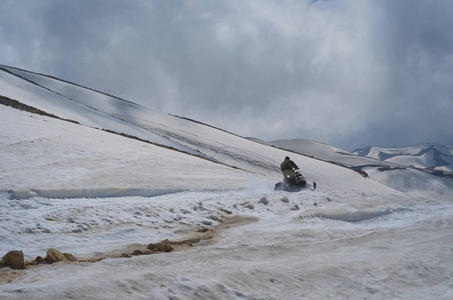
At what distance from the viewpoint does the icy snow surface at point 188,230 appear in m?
5.23

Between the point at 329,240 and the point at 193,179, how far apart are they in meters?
6.87

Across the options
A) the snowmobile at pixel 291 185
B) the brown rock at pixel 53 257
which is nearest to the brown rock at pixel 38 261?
the brown rock at pixel 53 257

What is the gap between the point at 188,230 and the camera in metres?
8.79

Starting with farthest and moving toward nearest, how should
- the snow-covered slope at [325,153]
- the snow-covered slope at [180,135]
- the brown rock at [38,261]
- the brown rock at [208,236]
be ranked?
1. the snow-covered slope at [325,153]
2. the snow-covered slope at [180,135]
3. the brown rock at [208,236]
4. the brown rock at [38,261]

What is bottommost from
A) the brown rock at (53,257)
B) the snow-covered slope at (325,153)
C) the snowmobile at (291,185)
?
the brown rock at (53,257)

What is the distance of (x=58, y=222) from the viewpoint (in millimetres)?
7840

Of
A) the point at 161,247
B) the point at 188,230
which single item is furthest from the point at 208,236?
the point at 161,247

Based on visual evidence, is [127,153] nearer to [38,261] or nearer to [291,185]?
[291,185]

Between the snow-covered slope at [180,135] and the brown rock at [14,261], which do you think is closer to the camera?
the brown rock at [14,261]

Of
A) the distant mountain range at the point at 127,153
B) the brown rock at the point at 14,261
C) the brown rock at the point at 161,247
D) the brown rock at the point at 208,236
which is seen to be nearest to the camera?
the brown rock at the point at 14,261

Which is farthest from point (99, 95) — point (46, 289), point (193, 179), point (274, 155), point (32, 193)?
point (46, 289)

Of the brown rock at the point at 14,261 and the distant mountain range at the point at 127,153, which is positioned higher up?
the distant mountain range at the point at 127,153

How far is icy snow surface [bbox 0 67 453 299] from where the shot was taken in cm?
523

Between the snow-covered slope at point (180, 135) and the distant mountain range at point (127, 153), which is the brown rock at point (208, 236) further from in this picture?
the snow-covered slope at point (180, 135)
